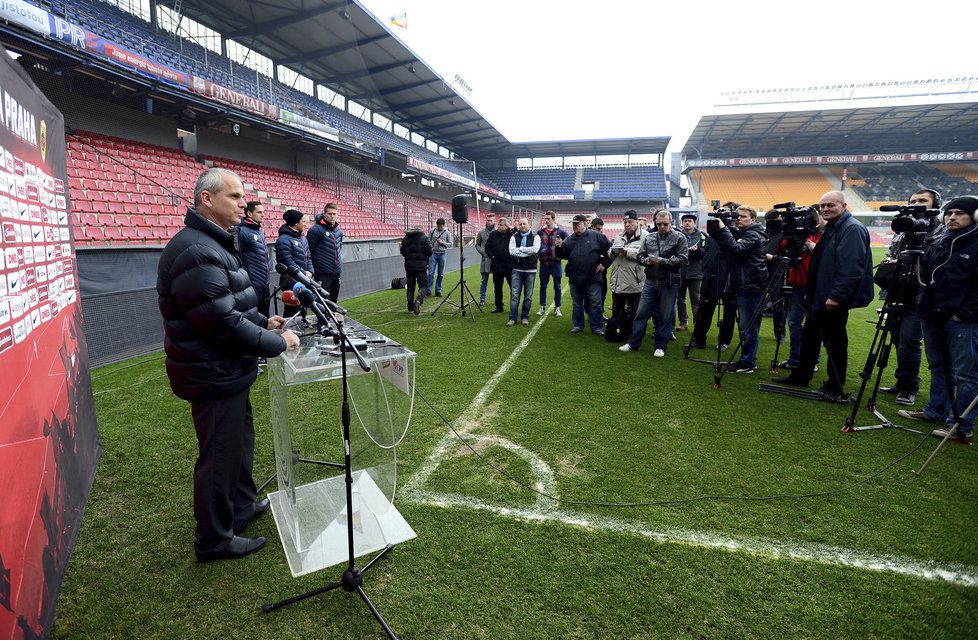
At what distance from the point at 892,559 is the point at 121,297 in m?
8.01

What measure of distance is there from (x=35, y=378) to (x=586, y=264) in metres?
6.15

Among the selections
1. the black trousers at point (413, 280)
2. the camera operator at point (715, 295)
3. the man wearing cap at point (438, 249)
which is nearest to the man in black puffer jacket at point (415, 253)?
the black trousers at point (413, 280)

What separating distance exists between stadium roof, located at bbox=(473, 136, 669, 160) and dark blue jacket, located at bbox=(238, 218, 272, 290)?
3922cm

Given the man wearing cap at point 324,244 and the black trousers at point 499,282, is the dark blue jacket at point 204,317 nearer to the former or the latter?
the man wearing cap at point 324,244

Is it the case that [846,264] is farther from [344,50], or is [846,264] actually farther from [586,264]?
[344,50]

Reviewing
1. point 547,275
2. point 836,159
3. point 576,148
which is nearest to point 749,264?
point 547,275

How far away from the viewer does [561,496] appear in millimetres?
2914

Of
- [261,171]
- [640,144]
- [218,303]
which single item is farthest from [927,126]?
[218,303]

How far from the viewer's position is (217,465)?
225 cm

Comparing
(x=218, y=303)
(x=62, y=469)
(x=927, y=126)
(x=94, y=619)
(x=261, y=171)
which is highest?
(x=927, y=126)

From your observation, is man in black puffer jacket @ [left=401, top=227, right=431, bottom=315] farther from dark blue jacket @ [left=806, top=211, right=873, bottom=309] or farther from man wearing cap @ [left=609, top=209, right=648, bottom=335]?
dark blue jacket @ [left=806, top=211, right=873, bottom=309]

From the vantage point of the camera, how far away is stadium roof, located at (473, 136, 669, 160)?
42.1 metres

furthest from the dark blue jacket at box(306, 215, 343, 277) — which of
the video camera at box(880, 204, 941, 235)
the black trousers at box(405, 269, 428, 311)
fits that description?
the video camera at box(880, 204, 941, 235)

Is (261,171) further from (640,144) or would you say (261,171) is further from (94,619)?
(640,144)
